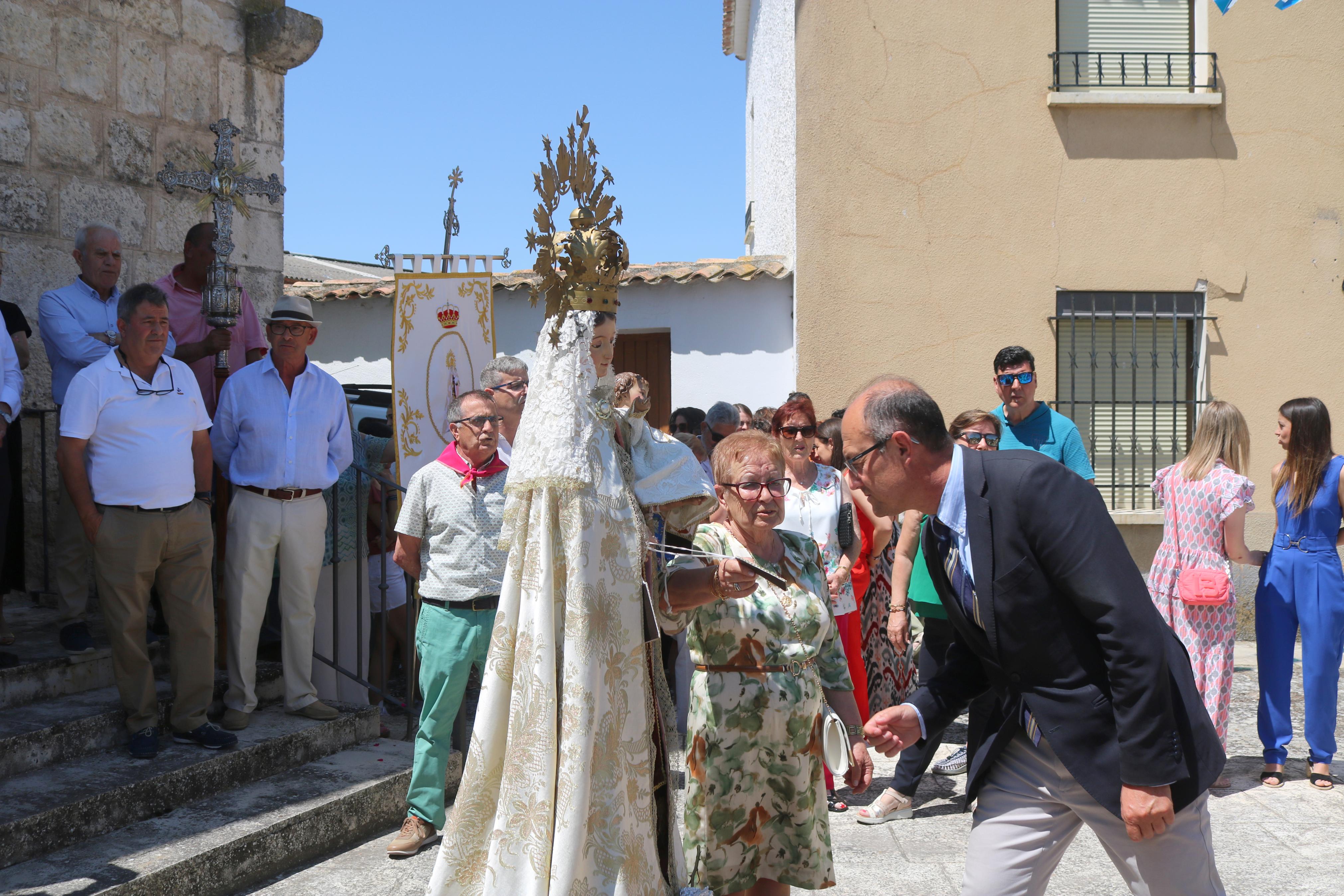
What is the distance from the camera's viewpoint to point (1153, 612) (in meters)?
2.40

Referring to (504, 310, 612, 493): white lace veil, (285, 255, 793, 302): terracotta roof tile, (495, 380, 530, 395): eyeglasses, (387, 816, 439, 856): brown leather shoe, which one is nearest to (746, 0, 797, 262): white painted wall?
(285, 255, 793, 302): terracotta roof tile

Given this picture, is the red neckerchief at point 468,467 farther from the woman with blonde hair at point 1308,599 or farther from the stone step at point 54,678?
the woman with blonde hair at point 1308,599

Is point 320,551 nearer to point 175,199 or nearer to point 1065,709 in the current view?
point 175,199

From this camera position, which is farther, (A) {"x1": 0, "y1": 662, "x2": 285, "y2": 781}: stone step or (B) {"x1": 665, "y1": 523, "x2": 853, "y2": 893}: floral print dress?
(A) {"x1": 0, "y1": 662, "x2": 285, "y2": 781}: stone step

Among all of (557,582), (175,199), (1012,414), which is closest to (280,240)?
(175,199)

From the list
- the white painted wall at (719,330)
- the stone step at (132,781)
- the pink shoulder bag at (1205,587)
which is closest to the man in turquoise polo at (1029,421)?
the pink shoulder bag at (1205,587)

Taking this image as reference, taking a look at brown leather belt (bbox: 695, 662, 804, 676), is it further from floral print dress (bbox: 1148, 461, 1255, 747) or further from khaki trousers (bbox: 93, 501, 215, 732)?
floral print dress (bbox: 1148, 461, 1255, 747)

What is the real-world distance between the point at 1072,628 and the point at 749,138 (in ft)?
41.3

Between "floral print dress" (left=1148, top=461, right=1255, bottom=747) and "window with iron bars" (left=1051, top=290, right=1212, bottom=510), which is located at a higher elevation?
"window with iron bars" (left=1051, top=290, right=1212, bottom=510)

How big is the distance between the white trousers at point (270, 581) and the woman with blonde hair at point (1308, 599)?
181 inches

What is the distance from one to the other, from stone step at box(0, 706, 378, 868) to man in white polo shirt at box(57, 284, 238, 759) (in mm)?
112

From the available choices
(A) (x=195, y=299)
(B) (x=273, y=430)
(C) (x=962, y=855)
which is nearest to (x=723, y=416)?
(B) (x=273, y=430)

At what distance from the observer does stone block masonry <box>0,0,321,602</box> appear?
607 cm

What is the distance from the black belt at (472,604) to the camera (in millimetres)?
4629
